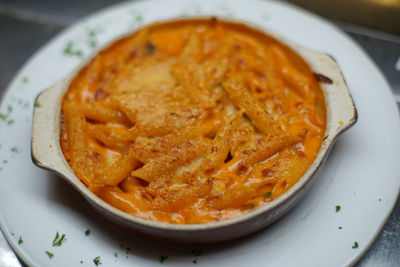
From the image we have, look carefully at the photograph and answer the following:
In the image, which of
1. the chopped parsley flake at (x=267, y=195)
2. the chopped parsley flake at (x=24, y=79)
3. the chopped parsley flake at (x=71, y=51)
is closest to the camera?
the chopped parsley flake at (x=267, y=195)

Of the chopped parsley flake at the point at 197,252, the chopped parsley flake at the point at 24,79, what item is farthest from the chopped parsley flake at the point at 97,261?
the chopped parsley flake at the point at 24,79

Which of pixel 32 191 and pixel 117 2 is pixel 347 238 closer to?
pixel 32 191

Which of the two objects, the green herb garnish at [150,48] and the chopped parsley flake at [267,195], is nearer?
the chopped parsley flake at [267,195]

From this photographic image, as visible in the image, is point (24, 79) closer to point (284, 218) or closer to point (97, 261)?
point (97, 261)

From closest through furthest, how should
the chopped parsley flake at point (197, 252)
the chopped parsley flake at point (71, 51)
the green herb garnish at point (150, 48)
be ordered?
the chopped parsley flake at point (197, 252), the green herb garnish at point (150, 48), the chopped parsley flake at point (71, 51)

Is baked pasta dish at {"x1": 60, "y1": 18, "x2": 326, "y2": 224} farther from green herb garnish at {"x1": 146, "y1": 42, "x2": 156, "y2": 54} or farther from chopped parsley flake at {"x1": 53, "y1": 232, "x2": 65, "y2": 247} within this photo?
chopped parsley flake at {"x1": 53, "y1": 232, "x2": 65, "y2": 247}

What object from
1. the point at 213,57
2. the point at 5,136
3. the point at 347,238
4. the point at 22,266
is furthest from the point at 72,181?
the point at 347,238

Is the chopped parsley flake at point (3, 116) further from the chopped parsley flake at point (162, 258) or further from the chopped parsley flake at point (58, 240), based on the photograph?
the chopped parsley flake at point (162, 258)

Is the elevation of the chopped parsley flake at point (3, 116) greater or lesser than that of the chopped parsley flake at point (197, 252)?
greater
